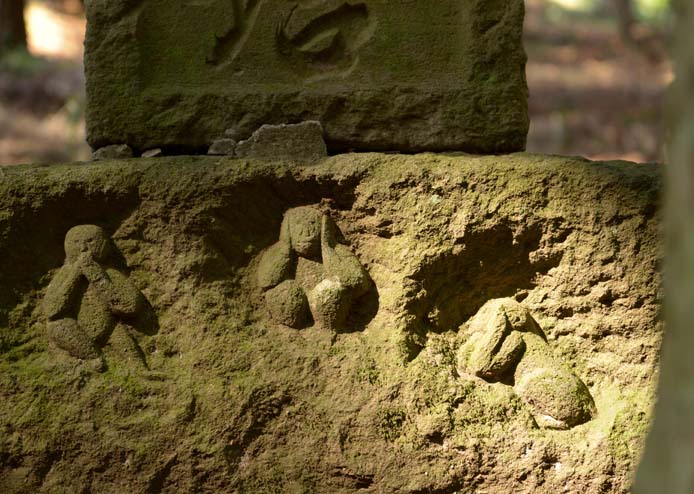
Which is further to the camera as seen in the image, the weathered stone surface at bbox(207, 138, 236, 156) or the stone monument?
the weathered stone surface at bbox(207, 138, 236, 156)

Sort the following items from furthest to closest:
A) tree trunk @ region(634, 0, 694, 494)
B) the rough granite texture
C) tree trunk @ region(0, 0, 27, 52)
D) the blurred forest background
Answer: tree trunk @ region(0, 0, 27, 52), the blurred forest background, the rough granite texture, tree trunk @ region(634, 0, 694, 494)

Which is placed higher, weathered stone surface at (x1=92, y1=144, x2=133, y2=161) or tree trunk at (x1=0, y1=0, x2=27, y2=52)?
tree trunk at (x1=0, y1=0, x2=27, y2=52)

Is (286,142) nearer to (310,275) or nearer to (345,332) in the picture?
(310,275)

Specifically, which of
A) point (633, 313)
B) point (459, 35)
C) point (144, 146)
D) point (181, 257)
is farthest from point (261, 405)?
point (459, 35)

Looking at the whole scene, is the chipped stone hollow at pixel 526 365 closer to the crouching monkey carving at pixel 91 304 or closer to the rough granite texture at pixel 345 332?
the rough granite texture at pixel 345 332

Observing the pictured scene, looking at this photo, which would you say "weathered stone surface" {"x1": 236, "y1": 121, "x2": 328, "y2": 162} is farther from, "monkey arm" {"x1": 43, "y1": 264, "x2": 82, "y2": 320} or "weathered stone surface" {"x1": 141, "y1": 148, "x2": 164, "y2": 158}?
"monkey arm" {"x1": 43, "y1": 264, "x2": 82, "y2": 320}

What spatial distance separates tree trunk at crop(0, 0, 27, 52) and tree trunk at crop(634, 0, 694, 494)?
510 centimetres

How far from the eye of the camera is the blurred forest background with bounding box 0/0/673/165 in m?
4.56

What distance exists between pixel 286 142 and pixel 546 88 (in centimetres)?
464

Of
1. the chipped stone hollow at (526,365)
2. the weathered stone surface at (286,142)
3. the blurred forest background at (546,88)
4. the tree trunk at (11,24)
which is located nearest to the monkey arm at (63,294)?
the weathered stone surface at (286,142)

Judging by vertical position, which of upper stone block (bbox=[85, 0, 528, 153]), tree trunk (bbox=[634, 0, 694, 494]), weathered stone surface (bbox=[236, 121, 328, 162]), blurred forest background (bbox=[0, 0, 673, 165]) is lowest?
tree trunk (bbox=[634, 0, 694, 494])

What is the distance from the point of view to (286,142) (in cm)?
169

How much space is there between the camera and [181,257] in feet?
5.26

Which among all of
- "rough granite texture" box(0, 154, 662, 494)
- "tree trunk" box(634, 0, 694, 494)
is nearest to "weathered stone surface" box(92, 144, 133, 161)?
"rough granite texture" box(0, 154, 662, 494)
